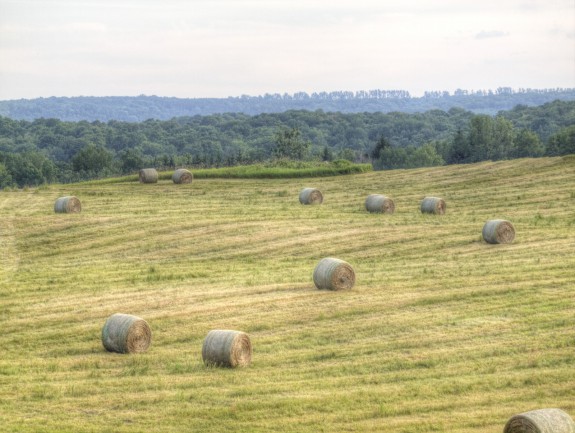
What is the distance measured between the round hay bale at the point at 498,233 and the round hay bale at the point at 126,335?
694 inches

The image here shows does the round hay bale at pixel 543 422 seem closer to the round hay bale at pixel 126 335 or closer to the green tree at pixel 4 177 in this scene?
the round hay bale at pixel 126 335

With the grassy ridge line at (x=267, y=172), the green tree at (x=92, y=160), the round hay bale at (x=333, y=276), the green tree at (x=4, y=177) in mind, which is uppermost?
the grassy ridge line at (x=267, y=172)

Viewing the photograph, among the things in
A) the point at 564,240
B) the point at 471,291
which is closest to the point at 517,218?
the point at 564,240

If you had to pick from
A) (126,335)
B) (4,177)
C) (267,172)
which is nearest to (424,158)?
(4,177)

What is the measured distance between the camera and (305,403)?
19031mm

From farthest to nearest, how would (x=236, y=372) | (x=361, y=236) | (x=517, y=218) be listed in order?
Answer: (x=517, y=218) → (x=361, y=236) → (x=236, y=372)

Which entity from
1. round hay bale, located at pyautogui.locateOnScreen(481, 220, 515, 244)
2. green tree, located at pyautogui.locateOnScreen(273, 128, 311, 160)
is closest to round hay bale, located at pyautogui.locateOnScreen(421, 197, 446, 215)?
round hay bale, located at pyautogui.locateOnScreen(481, 220, 515, 244)

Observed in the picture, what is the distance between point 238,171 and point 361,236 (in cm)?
3097

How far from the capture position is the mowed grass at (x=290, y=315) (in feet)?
62.2

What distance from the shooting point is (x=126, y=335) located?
77.2 feet

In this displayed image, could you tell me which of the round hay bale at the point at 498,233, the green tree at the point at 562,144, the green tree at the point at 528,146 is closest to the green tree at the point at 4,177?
the green tree at the point at 562,144

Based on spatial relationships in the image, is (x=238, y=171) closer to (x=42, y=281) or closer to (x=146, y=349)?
(x=42, y=281)

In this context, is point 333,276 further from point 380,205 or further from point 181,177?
point 181,177

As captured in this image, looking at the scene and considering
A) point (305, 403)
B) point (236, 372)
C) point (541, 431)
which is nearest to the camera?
point (541, 431)
